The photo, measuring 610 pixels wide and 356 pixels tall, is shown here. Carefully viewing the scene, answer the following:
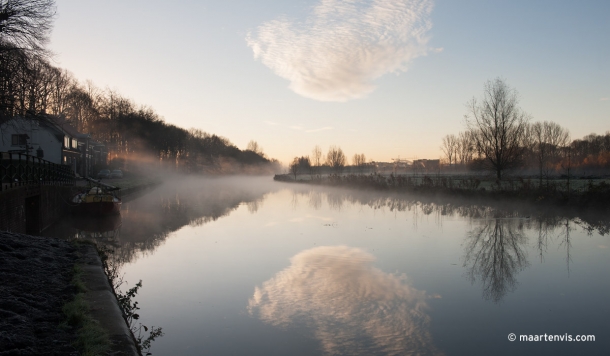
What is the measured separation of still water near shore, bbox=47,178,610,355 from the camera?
18.6 ft

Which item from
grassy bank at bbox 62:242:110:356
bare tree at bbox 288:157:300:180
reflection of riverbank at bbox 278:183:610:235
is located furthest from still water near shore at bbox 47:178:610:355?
bare tree at bbox 288:157:300:180

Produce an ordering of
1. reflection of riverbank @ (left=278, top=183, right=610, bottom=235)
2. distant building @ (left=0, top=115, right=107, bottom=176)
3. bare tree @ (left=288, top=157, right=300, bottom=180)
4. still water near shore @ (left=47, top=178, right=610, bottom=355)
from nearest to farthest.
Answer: still water near shore @ (left=47, top=178, right=610, bottom=355) < reflection of riverbank @ (left=278, top=183, right=610, bottom=235) < distant building @ (left=0, top=115, right=107, bottom=176) < bare tree @ (left=288, top=157, right=300, bottom=180)

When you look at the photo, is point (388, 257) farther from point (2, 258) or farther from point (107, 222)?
point (107, 222)

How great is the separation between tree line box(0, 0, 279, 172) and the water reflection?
14.5 m

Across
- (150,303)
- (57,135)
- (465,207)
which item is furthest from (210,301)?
(57,135)

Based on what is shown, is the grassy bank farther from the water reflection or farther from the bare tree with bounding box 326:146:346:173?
Answer: the bare tree with bounding box 326:146:346:173

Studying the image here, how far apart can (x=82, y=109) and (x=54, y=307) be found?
62.3 metres

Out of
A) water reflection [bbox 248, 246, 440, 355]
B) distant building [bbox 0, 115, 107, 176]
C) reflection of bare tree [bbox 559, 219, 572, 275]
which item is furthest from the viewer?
distant building [bbox 0, 115, 107, 176]

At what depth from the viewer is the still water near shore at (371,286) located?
5.68m

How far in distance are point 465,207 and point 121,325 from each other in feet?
66.7

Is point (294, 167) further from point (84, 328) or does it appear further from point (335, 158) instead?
point (84, 328)

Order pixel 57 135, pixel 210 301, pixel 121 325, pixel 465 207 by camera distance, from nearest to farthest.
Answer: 1. pixel 121 325
2. pixel 210 301
3. pixel 465 207
4. pixel 57 135

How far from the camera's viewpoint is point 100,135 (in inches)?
2589

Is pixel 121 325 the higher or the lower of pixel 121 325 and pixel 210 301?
the higher
